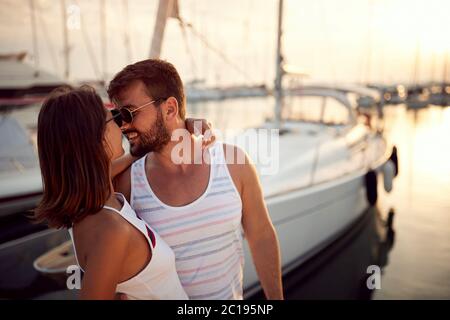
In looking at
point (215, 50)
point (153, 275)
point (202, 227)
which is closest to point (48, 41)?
point (215, 50)

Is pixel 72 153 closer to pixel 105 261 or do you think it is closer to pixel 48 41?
pixel 105 261

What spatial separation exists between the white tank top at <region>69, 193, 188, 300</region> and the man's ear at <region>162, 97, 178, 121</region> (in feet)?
1.37

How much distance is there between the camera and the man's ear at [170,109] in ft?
5.22

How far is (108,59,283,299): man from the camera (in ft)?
5.06

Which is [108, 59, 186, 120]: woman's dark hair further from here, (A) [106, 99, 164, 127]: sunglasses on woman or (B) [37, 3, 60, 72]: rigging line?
(B) [37, 3, 60, 72]: rigging line

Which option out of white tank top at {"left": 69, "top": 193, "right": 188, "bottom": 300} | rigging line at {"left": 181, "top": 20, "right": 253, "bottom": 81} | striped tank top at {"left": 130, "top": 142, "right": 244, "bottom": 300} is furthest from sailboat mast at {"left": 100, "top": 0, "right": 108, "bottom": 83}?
white tank top at {"left": 69, "top": 193, "right": 188, "bottom": 300}

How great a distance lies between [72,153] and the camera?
1176 mm

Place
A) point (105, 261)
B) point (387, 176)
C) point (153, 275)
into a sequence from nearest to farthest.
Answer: point (105, 261)
point (153, 275)
point (387, 176)

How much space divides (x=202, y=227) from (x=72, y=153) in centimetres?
64

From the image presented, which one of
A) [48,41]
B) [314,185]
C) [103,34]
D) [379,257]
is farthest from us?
[379,257]

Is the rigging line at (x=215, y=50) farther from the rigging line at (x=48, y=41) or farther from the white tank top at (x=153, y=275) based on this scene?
the rigging line at (x=48, y=41)

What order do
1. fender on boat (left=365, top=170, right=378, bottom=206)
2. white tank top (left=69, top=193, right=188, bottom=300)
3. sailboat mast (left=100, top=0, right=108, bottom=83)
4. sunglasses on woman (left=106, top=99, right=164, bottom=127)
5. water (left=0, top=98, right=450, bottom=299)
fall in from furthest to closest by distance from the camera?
fender on boat (left=365, top=170, right=378, bottom=206)
water (left=0, top=98, right=450, bottom=299)
sailboat mast (left=100, top=0, right=108, bottom=83)
sunglasses on woman (left=106, top=99, right=164, bottom=127)
white tank top (left=69, top=193, right=188, bottom=300)
